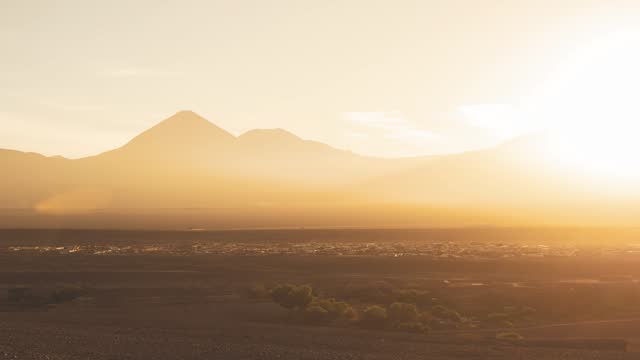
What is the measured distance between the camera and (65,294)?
4838 cm

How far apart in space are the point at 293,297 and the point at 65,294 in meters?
13.7

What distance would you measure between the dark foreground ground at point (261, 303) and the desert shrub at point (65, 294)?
712 millimetres

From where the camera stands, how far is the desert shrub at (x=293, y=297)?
1756 inches

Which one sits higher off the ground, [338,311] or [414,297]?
[414,297]

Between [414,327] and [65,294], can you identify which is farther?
[65,294]

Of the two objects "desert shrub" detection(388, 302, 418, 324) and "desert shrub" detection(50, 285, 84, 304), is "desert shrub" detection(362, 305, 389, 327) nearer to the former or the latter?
"desert shrub" detection(388, 302, 418, 324)

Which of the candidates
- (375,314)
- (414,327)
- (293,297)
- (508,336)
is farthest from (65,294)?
(508,336)

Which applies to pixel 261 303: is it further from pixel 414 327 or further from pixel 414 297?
pixel 414 327

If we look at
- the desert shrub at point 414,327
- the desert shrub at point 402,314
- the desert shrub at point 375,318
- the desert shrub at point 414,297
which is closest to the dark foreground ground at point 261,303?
the desert shrub at point 414,327

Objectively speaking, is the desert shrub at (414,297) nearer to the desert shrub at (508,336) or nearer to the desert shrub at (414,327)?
the desert shrub at (414,327)

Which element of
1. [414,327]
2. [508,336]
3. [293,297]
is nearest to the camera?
[508,336]

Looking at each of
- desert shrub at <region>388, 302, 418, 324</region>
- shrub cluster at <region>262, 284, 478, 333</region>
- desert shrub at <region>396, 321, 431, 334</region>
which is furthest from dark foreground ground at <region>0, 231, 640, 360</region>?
desert shrub at <region>388, 302, 418, 324</region>

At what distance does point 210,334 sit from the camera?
37.0 metres

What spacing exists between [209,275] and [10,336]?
2701cm
